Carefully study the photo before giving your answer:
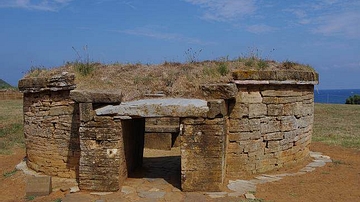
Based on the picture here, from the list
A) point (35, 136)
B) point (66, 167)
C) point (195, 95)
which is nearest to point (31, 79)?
point (35, 136)

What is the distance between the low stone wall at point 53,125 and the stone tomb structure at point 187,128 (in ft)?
0.07

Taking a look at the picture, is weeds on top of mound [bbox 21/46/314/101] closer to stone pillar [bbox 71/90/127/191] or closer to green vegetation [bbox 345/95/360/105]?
stone pillar [bbox 71/90/127/191]

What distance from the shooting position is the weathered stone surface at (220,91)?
7.25 metres

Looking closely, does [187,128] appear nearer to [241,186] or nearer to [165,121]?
[241,186]

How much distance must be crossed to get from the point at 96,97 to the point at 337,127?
14.3 m

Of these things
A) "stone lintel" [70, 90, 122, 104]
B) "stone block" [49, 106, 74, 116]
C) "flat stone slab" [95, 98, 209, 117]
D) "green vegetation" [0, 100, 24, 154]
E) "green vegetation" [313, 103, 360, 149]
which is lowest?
"green vegetation" [0, 100, 24, 154]

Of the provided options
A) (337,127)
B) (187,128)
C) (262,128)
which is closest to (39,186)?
(187,128)

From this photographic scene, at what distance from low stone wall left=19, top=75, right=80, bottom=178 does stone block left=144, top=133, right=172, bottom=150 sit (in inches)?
169

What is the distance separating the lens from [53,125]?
26.4 feet

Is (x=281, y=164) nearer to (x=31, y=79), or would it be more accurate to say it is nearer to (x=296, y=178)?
(x=296, y=178)

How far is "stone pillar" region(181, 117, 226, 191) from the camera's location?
6.73m

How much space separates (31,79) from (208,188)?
189 inches

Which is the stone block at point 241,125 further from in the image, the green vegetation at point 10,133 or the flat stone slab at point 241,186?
the green vegetation at point 10,133

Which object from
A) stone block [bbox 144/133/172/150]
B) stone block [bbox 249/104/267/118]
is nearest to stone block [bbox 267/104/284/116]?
stone block [bbox 249/104/267/118]
